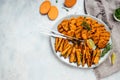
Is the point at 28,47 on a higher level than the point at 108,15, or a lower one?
lower

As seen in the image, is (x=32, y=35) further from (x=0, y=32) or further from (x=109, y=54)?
(x=109, y=54)

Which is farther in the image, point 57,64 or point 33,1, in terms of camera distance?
point 33,1

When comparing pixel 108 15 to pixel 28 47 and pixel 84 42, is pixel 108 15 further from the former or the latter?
pixel 28 47

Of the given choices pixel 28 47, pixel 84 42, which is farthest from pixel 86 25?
pixel 28 47

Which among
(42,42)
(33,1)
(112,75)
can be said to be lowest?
(112,75)

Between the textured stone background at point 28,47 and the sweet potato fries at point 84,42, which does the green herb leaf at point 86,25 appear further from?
the textured stone background at point 28,47

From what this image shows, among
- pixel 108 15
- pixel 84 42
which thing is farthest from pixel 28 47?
pixel 108 15

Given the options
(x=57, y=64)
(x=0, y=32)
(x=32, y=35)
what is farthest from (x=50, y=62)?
(x=0, y=32)

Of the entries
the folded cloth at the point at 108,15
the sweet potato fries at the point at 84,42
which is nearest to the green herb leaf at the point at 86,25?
the sweet potato fries at the point at 84,42
